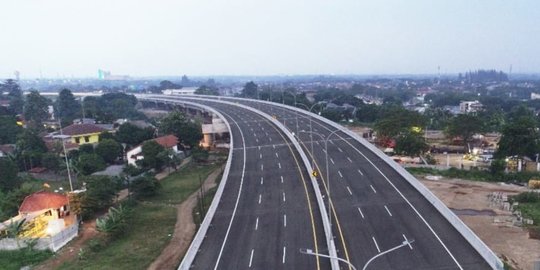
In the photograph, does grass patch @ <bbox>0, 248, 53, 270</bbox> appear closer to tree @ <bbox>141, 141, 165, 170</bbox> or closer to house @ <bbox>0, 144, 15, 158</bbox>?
tree @ <bbox>141, 141, 165, 170</bbox>

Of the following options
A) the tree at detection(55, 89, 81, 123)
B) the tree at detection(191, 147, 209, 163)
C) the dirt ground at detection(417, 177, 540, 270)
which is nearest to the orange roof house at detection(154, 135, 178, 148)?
the tree at detection(191, 147, 209, 163)

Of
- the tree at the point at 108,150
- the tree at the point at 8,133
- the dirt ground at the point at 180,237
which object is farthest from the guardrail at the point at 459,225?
the tree at the point at 8,133

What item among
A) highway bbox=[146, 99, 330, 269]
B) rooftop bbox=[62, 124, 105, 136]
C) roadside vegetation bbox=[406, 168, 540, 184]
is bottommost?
roadside vegetation bbox=[406, 168, 540, 184]

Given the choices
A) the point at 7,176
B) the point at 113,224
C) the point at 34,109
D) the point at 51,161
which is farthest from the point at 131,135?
the point at 34,109

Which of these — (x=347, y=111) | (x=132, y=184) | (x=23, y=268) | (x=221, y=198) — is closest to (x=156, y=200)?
(x=132, y=184)

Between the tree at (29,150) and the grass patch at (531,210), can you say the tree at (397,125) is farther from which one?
the tree at (29,150)

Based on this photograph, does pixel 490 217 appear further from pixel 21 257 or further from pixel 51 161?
pixel 51 161

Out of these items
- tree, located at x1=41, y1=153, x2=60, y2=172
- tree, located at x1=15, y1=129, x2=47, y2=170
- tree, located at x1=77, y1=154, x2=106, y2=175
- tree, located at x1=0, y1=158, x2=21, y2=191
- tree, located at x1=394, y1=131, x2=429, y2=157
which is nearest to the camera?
tree, located at x1=0, y1=158, x2=21, y2=191
